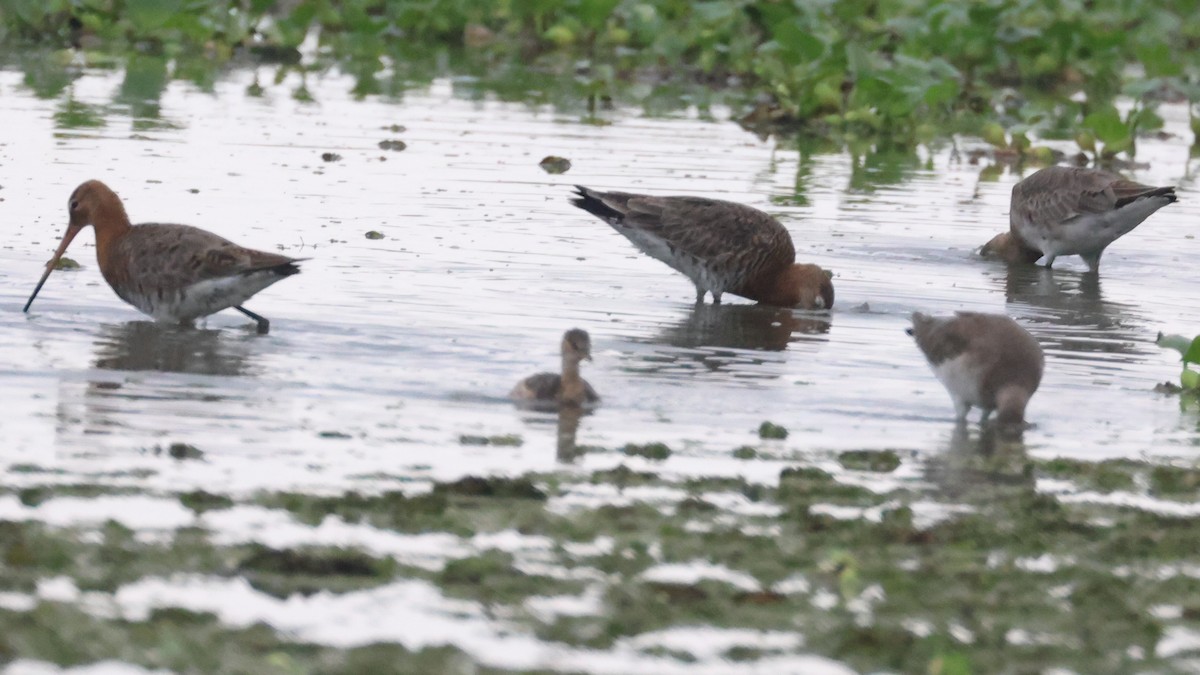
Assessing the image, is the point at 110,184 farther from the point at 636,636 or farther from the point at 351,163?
the point at 636,636

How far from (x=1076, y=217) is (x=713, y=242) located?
348 centimetres

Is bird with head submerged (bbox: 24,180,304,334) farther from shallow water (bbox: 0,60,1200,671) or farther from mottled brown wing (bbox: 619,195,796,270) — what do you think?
mottled brown wing (bbox: 619,195,796,270)

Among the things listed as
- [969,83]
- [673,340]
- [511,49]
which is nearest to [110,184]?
[673,340]

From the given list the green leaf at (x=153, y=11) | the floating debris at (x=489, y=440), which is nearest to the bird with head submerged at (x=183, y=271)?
the floating debris at (x=489, y=440)

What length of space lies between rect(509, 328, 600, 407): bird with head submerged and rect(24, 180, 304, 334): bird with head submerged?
211 cm

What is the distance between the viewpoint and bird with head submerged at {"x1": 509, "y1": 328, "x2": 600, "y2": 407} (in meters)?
9.45

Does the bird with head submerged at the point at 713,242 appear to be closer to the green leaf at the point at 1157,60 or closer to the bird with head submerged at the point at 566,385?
the bird with head submerged at the point at 566,385

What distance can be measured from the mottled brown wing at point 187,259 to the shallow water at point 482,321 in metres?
0.35

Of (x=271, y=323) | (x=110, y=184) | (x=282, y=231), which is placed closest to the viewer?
(x=271, y=323)

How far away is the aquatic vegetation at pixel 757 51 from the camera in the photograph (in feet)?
→ 75.9

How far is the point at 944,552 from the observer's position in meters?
7.17

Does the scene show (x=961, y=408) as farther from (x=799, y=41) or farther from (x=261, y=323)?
(x=799, y=41)

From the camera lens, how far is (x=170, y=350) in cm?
1082

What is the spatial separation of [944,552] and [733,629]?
1216 millimetres
